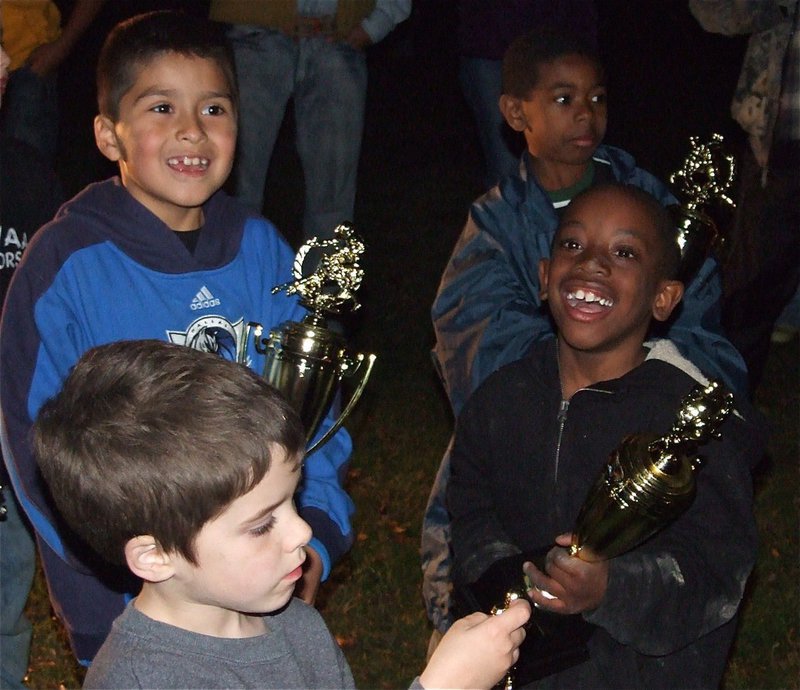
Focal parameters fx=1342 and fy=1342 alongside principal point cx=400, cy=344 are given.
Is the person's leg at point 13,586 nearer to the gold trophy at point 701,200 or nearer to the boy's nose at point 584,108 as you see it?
the gold trophy at point 701,200

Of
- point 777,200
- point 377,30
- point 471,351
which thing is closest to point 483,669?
point 471,351

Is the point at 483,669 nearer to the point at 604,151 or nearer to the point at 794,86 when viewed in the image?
the point at 604,151

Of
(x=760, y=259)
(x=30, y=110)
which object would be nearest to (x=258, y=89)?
(x=30, y=110)

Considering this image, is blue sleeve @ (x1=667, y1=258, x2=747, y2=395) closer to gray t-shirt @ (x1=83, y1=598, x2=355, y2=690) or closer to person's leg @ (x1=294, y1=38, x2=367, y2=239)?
gray t-shirt @ (x1=83, y1=598, x2=355, y2=690)

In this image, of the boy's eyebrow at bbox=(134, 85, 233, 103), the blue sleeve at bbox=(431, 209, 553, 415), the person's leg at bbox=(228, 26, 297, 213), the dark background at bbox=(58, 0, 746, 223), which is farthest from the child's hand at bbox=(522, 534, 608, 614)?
the dark background at bbox=(58, 0, 746, 223)

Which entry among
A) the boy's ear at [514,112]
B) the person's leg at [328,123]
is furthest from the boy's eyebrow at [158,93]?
the person's leg at [328,123]

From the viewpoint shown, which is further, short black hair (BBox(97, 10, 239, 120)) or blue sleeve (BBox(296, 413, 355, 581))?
short black hair (BBox(97, 10, 239, 120))

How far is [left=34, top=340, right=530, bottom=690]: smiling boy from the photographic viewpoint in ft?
6.15

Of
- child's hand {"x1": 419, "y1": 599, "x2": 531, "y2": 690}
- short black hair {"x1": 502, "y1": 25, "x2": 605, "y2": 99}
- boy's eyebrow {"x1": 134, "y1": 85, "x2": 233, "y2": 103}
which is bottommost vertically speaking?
child's hand {"x1": 419, "y1": 599, "x2": 531, "y2": 690}

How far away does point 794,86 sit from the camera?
508 cm

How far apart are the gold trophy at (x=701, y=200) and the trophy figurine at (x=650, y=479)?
0.83 metres

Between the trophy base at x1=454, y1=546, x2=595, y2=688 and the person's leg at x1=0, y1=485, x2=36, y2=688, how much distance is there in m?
1.32

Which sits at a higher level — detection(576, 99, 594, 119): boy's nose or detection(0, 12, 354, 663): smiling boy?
detection(576, 99, 594, 119): boy's nose

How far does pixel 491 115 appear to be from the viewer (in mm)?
6016
